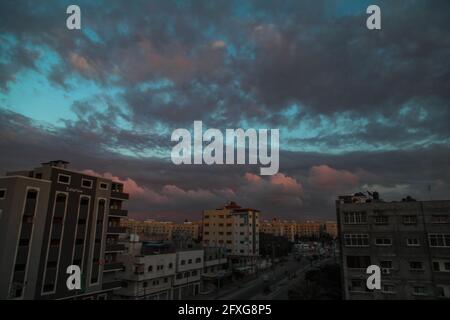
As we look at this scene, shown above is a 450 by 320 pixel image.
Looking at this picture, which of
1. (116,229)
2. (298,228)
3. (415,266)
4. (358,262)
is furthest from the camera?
(298,228)

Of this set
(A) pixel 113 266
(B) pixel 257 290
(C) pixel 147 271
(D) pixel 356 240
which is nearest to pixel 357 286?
(D) pixel 356 240

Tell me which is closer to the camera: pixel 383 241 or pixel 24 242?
pixel 24 242

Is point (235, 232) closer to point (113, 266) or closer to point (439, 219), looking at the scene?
point (113, 266)

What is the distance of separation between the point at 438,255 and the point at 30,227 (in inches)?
1311

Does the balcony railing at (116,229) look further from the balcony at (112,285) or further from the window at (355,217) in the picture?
the window at (355,217)

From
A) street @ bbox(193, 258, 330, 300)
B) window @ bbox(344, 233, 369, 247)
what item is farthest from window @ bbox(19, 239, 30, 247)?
window @ bbox(344, 233, 369, 247)

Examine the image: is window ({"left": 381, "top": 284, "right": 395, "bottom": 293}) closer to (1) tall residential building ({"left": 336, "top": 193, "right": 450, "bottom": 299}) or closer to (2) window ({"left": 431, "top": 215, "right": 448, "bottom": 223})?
(1) tall residential building ({"left": 336, "top": 193, "right": 450, "bottom": 299})

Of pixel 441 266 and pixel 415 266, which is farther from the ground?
pixel 441 266

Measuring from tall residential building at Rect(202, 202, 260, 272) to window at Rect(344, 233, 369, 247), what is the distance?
44155 mm

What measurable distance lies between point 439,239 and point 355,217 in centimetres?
638

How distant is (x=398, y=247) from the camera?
25.4 meters

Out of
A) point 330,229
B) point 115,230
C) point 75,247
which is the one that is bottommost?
point 75,247
